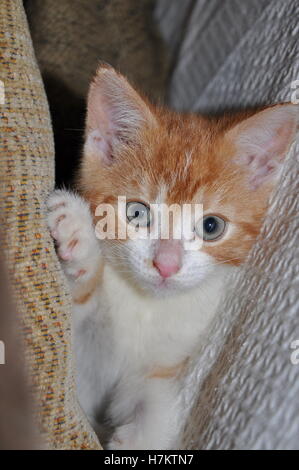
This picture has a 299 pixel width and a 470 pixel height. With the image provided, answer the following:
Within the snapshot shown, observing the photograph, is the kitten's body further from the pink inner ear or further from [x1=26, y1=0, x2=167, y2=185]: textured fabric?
[x1=26, y1=0, x2=167, y2=185]: textured fabric

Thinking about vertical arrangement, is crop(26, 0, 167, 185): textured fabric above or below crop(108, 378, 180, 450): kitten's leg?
above

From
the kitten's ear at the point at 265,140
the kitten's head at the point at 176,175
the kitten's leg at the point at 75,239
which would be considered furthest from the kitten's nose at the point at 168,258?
the kitten's ear at the point at 265,140

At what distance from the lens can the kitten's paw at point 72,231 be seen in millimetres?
986

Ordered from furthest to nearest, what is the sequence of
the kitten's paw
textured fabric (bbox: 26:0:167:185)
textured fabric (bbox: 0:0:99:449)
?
textured fabric (bbox: 26:0:167:185) → the kitten's paw → textured fabric (bbox: 0:0:99:449)

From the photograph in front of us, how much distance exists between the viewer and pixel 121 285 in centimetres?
119

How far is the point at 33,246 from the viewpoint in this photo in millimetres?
883

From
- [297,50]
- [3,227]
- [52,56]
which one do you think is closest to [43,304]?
[3,227]

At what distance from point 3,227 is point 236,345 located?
0.46 metres

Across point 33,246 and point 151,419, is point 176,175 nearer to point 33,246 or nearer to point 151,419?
point 33,246

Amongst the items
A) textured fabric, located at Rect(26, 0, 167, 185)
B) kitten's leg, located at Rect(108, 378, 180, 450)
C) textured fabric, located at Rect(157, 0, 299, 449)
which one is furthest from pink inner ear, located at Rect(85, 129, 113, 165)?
kitten's leg, located at Rect(108, 378, 180, 450)

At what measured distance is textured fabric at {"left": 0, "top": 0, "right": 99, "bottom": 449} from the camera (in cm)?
85

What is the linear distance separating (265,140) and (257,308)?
16.2 inches

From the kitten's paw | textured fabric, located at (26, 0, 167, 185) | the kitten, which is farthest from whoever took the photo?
textured fabric, located at (26, 0, 167, 185)
